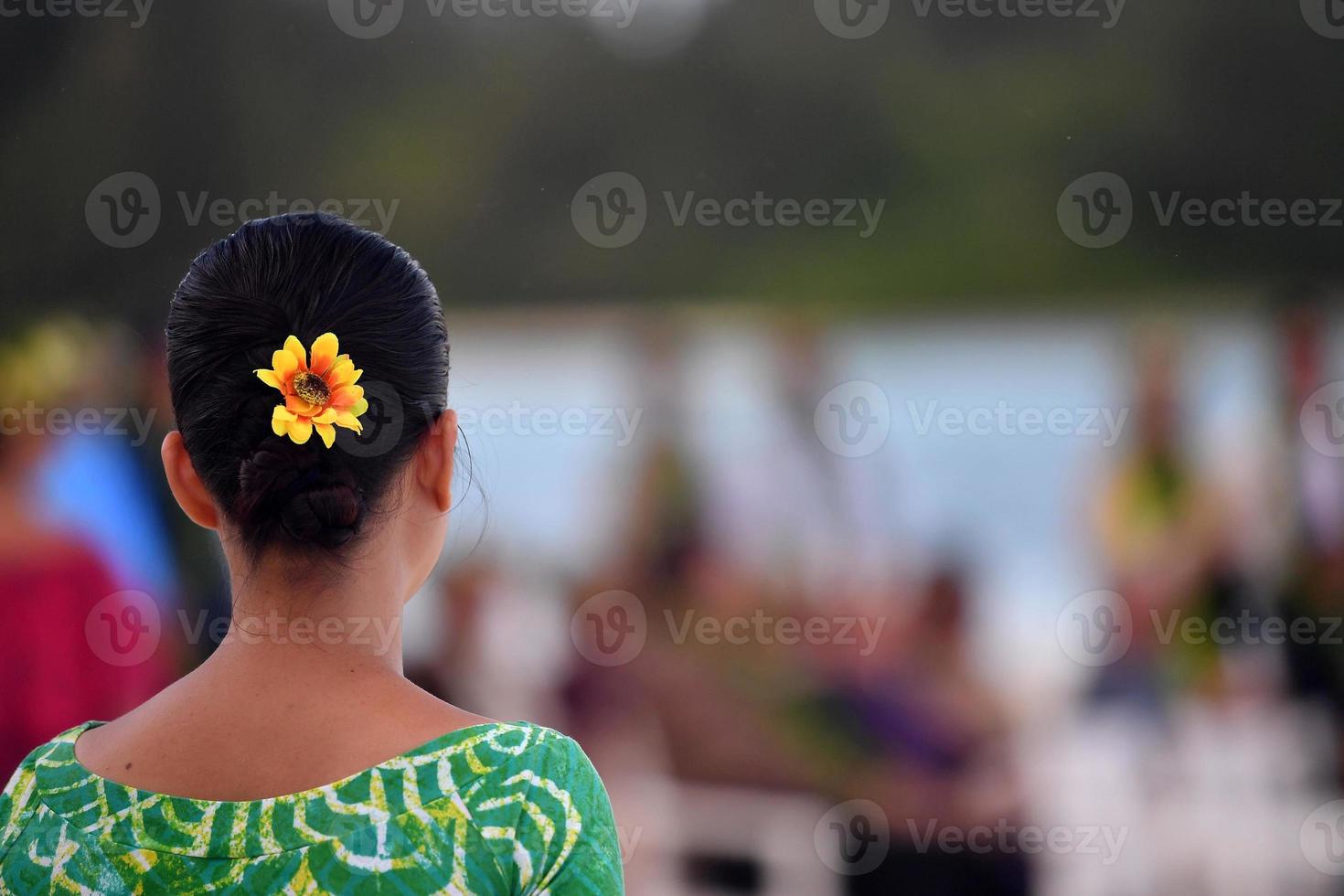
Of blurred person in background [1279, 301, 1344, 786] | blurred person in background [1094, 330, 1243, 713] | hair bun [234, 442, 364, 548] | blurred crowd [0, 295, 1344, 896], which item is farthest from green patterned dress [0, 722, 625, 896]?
blurred person in background [1279, 301, 1344, 786]

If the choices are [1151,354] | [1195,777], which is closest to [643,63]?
[1151,354]

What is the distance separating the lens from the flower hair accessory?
0.66 metres

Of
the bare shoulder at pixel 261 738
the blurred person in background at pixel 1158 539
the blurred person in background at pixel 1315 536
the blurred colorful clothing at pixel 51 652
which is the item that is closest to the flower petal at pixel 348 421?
the bare shoulder at pixel 261 738

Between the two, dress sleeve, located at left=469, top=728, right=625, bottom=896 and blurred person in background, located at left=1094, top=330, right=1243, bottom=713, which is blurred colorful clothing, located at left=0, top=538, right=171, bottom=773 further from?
dress sleeve, located at left=469, top=728, right=625, bottom=896

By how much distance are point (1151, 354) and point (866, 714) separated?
1.00 metres

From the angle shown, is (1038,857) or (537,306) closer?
(1038,857)

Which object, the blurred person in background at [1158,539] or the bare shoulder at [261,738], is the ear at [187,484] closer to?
the bare shoulder at [261,738]

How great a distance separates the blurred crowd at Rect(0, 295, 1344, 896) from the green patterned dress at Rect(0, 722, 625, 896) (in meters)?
2.05

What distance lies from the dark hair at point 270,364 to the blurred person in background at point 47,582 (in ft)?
7.02

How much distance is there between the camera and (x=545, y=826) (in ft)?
2.03

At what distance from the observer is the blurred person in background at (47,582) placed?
2.55m

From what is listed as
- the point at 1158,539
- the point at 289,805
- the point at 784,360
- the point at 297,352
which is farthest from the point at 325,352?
the point at 1158,539

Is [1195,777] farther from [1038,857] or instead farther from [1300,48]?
[1300,48]

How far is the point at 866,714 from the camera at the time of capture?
8.74 ft
